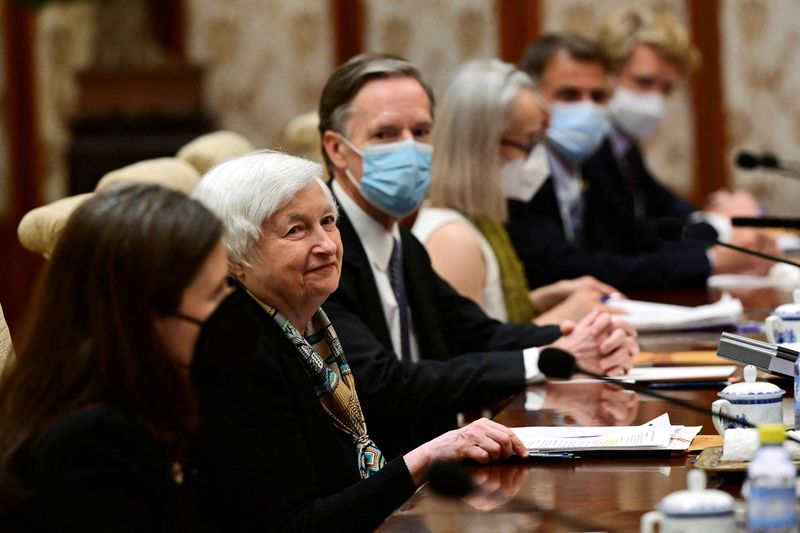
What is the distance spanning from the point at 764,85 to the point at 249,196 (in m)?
5.88

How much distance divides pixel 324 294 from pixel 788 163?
571 centimetres

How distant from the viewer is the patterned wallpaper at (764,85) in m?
7.59

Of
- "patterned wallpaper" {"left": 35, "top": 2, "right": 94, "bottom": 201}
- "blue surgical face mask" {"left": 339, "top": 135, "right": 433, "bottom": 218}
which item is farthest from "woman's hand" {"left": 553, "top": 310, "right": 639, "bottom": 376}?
"patterned wallpaper" {"left": 35, "top": 2, "right": 94, "bottom": 201}

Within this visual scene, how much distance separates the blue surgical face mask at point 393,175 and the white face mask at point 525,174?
2.79 feet

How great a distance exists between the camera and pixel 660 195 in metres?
5.89

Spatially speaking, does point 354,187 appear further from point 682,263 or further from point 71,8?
point 71,8

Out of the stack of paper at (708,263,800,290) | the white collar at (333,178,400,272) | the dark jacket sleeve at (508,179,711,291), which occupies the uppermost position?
the white collar at (333,178,400,272)

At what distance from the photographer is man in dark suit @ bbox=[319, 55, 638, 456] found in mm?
2848

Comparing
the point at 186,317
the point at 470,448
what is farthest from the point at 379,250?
the point at 186,317

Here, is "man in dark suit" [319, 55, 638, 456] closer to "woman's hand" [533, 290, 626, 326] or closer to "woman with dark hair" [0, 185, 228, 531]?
"woman's hand" [533, 290, 626, 326]

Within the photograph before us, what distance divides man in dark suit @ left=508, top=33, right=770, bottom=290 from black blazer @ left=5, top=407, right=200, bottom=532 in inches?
109

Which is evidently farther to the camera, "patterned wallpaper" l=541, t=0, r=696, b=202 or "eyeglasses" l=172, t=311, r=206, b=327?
"patterned wallpaper" l=541, t=0, r=696, b=202

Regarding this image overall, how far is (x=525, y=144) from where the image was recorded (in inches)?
160

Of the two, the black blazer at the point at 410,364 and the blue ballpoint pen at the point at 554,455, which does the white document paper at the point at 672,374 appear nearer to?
the black blazer at the point at 410,364
